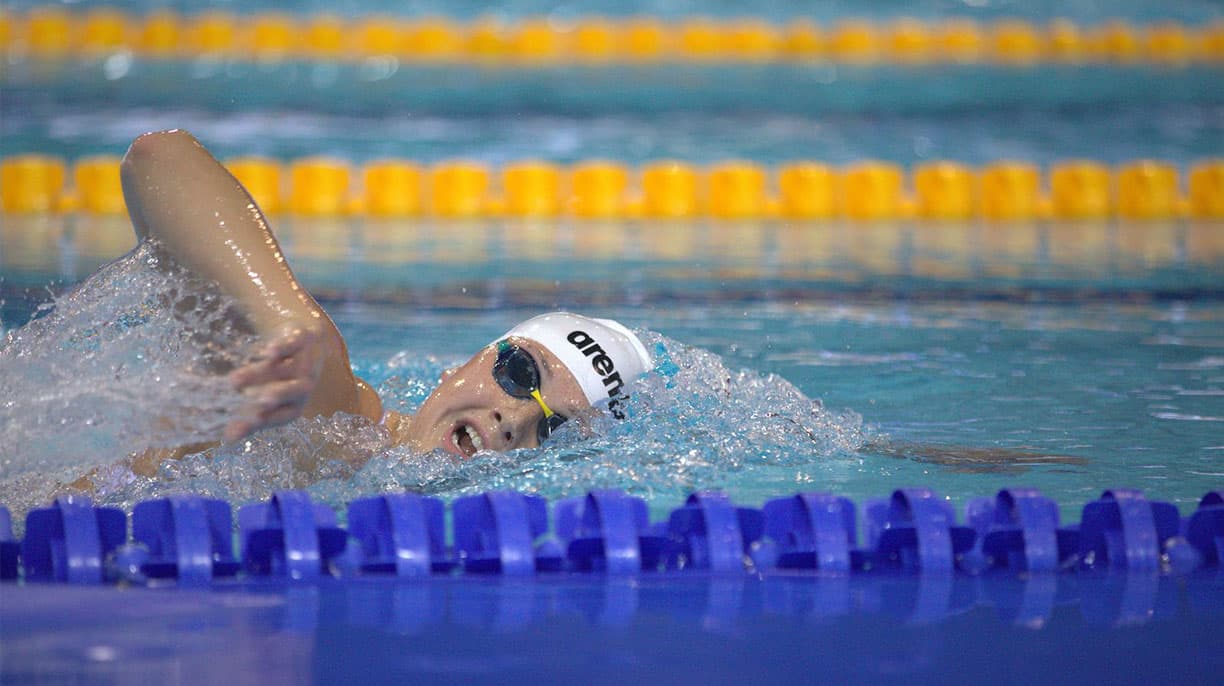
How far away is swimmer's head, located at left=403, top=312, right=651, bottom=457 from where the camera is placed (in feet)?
9.21

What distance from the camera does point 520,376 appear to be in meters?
2.86

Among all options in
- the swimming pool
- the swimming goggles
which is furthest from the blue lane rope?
the swimming goggles

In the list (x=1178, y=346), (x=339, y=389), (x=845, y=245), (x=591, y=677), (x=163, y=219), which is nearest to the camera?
(x=591, y=677)

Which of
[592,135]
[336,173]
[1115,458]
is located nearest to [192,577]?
[1115,458]

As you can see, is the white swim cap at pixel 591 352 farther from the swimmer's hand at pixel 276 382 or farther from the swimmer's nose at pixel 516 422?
the swimmer's hand at pixel 276 382

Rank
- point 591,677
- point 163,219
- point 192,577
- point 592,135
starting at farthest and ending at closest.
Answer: point 592,135
point 163,219
point 192,577
point 591,677

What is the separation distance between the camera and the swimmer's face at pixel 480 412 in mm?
2805

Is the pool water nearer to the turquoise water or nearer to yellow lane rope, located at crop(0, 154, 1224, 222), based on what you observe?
the turquoise water

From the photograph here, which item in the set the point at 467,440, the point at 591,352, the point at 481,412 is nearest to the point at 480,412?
the point at 481,412

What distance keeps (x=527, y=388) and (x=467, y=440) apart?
167 millimetres

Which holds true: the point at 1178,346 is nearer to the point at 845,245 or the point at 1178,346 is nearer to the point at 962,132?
the point at 845,245

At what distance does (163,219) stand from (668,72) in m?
11.8

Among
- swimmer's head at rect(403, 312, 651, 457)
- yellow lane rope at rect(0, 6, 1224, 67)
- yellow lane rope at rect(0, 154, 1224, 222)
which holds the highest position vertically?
yellow lane rope at rect(0, 6, 1224, 67)

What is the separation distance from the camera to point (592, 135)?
12.3m
